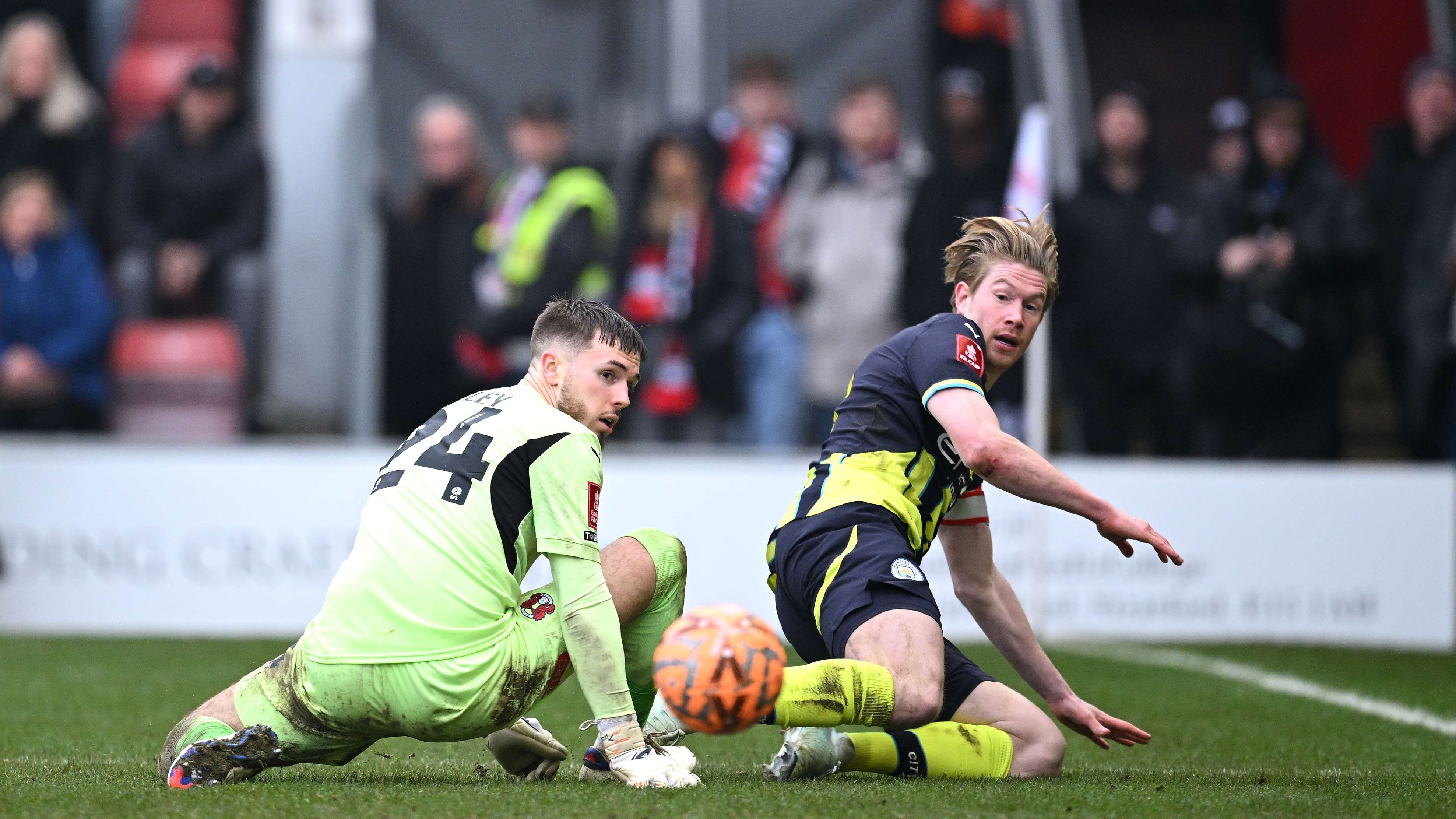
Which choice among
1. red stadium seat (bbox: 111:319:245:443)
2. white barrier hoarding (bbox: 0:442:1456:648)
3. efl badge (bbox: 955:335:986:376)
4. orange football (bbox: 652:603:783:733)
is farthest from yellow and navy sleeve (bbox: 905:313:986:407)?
red stadium seat (bbox: 111:319:245:443)

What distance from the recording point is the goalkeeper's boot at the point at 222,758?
3.81 meters

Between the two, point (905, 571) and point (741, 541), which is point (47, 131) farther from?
point (905, 571)

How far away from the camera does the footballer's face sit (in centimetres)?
441

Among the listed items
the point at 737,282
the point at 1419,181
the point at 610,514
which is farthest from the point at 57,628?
the point at 1419,181

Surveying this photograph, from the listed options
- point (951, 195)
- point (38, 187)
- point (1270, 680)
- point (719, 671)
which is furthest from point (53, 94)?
point (719, 671)

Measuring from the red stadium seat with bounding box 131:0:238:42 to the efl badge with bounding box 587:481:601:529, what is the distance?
10.1m

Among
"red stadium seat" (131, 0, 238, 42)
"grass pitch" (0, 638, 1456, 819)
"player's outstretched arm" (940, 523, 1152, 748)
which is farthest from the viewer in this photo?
"red stadium seat" (131, 0, 238, 42)

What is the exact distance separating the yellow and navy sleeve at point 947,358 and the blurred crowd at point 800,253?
20.1 feet

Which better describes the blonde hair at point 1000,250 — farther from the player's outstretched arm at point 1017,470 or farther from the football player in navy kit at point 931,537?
the player's outstretched arm at point 1017,470

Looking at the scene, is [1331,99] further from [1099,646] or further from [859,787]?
[859,787]

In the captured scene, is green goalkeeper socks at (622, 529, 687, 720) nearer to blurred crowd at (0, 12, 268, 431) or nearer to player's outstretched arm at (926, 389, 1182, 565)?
player's outstretched arm at (926, 389, 1182, 565)

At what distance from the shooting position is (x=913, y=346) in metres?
4.34

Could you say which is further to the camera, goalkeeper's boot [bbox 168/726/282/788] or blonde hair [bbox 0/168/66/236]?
blonde hair [bbox 0/168/66/236]

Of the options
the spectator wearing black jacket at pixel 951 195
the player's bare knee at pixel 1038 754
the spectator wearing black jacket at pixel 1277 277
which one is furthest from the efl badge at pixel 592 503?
the spectator wearing black jacket at pixel 1277 277
